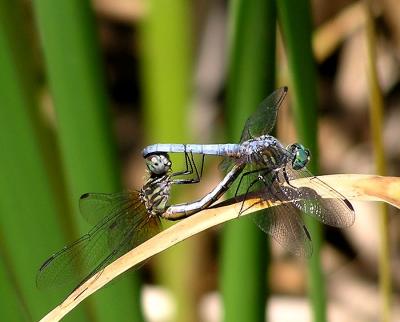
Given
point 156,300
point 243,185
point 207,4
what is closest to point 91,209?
point 243,185

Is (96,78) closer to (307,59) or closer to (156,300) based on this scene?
(307,59)

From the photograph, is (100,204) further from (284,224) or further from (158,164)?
(284,224)

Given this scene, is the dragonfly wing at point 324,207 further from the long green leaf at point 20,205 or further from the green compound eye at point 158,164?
the long green leaf at point 20,205

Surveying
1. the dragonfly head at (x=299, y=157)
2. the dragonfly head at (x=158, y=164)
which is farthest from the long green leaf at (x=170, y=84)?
the dragonfly head at (x=299, y=157)

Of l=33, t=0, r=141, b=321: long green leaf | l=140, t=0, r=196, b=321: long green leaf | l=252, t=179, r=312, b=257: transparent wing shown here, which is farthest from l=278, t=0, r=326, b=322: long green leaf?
l=140, t=0, r=196, b=321: long green leaf

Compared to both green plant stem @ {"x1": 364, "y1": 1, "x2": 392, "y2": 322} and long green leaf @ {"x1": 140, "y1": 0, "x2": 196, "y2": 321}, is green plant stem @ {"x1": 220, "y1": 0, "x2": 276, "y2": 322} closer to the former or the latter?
green plant stem @ {"x1": 364, "y1": 1, "x2": 392, "y2": 322}

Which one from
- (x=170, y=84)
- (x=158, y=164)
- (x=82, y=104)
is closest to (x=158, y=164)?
(x=158, y=164)
